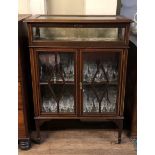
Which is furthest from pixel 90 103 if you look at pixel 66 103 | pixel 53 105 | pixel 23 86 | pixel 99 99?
pixel 23 86

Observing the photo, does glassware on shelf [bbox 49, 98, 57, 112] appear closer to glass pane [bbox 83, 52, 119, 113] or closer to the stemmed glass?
the stemmed glass

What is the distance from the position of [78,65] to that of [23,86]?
43 cm

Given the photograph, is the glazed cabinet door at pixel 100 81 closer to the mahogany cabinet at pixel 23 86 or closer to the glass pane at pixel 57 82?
the glass pane at pixel 57 82

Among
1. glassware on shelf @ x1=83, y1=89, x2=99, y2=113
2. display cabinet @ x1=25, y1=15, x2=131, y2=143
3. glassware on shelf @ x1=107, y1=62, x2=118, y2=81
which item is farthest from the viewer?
glassware on shelf @ x1=83, y1=89, x2=99, y2=113

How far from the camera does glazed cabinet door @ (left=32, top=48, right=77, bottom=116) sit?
1.65m

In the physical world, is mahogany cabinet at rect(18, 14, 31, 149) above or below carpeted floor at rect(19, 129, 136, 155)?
above

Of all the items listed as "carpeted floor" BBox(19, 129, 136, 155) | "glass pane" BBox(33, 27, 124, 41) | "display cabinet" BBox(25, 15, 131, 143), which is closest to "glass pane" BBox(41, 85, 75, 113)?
"display cabinet" BBox(25, 15, 131, 143)

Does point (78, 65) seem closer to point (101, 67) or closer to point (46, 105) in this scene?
point (101, 67)

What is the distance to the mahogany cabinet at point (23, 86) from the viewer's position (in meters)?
1.63

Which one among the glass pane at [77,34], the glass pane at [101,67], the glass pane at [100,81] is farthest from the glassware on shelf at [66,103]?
the glass pane at [77,34]

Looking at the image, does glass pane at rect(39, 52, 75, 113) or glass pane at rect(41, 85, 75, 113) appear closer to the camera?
glass pane at rect(39, 52, 75, 113)

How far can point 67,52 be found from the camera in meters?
1.63

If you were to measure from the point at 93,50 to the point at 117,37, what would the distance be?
0.20 metres

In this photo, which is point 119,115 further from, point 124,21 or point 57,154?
point 124,21
